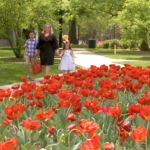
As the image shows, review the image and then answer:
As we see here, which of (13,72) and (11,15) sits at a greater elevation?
(11,15)

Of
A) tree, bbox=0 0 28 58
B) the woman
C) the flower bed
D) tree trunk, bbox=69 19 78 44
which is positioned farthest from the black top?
tree trunk, bbox=69 19 78 44

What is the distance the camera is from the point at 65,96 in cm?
355

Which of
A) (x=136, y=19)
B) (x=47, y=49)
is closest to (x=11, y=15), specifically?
(x=136, y=19)

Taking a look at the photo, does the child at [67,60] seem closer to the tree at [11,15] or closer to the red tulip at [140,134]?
the red tulip at [140,134]

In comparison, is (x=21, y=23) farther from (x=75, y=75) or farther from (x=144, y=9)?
(x=75, y=75)

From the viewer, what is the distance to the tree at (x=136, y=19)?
2373cm

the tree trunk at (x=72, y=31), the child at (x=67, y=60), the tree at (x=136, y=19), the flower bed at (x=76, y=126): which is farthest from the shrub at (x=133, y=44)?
the flower bed at (x=76, y=126)

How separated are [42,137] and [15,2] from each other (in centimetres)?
1632

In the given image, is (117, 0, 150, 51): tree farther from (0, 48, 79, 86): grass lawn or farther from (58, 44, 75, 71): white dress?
(58, 44, 75, 71): white dress

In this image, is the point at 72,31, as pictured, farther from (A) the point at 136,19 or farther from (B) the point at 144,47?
(A) the point at 136,19

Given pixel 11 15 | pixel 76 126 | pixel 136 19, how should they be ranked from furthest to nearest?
1. pixel 136 19
2. pixel 11 15
3. pixel 76 126

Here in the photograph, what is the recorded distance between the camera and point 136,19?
78.1 ft

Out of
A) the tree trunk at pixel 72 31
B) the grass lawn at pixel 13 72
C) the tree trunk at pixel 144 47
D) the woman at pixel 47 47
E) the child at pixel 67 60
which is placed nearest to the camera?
the woman at pixel 47 47

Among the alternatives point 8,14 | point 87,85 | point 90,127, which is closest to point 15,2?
point 8,14
